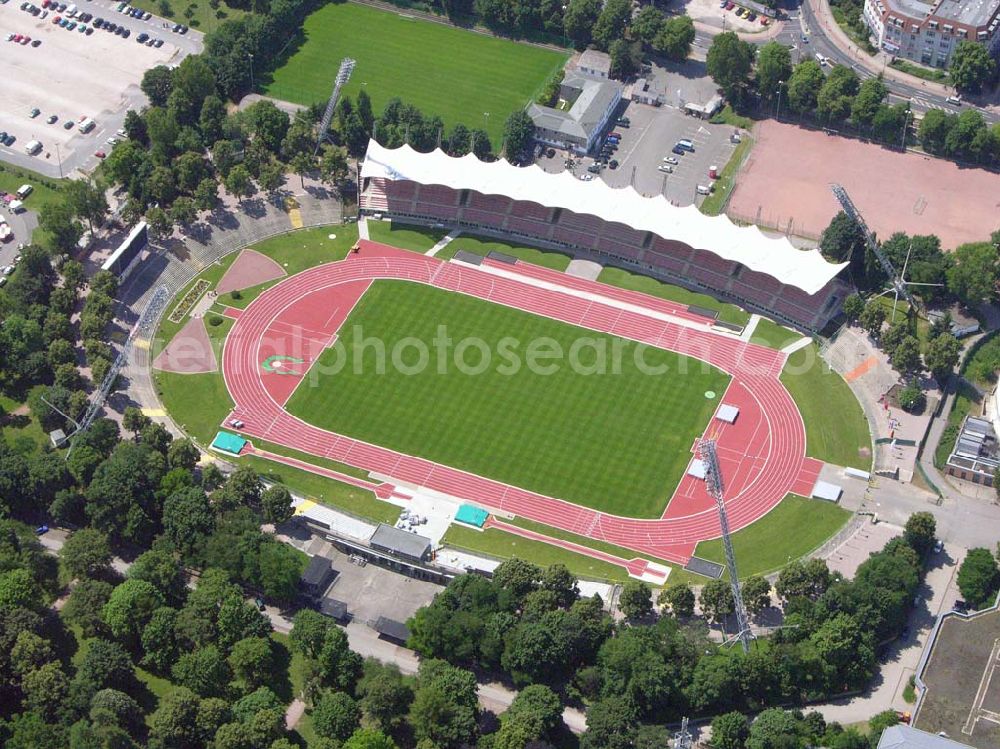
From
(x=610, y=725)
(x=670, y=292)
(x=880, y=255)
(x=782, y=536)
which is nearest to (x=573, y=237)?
(x=670, y=292)

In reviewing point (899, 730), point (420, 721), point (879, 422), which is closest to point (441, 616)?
point (420, 721)

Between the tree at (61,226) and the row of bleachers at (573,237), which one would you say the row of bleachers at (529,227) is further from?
the tree at (61,226)

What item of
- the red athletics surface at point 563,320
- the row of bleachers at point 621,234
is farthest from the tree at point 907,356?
the row of bleachers at point 621,234

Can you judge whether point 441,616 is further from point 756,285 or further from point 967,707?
point 756,285

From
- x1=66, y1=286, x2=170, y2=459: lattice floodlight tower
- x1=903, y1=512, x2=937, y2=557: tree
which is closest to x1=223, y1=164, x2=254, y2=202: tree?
x1=66, y1=286, x2=170, y2=459: lattice floodlight tower

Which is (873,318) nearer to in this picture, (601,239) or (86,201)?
(601,239)
